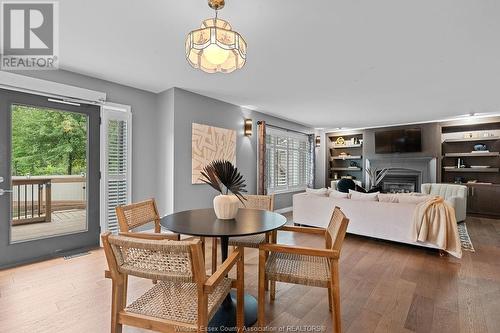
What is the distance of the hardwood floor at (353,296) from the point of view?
1.94 meters

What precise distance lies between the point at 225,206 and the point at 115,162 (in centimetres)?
256

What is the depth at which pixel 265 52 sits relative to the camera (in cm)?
286

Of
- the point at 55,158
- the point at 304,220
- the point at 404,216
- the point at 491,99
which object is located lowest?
the point at 304,220

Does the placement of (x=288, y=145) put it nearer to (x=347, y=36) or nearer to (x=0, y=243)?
(x=347, y=36)

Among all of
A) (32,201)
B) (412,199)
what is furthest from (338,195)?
(32,201)

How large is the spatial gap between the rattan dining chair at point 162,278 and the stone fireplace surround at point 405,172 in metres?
7.42

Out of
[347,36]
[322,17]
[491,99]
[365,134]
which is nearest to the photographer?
[322,17]

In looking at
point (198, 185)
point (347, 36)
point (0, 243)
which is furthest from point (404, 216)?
point (0, 243)

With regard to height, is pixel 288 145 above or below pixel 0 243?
above

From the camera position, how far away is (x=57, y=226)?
3.62 metres

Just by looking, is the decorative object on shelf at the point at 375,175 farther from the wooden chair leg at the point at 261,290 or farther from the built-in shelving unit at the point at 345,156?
the wooden chair leg at the point at 261,290

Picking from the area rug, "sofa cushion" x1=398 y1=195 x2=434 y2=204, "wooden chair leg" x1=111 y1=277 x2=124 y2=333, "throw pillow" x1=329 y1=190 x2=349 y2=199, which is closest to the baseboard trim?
"throw pillow" x1=329 y1=190 x2=349 y2=199

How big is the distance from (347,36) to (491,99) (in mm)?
4106

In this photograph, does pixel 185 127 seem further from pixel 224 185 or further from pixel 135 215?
pixel 224 185
